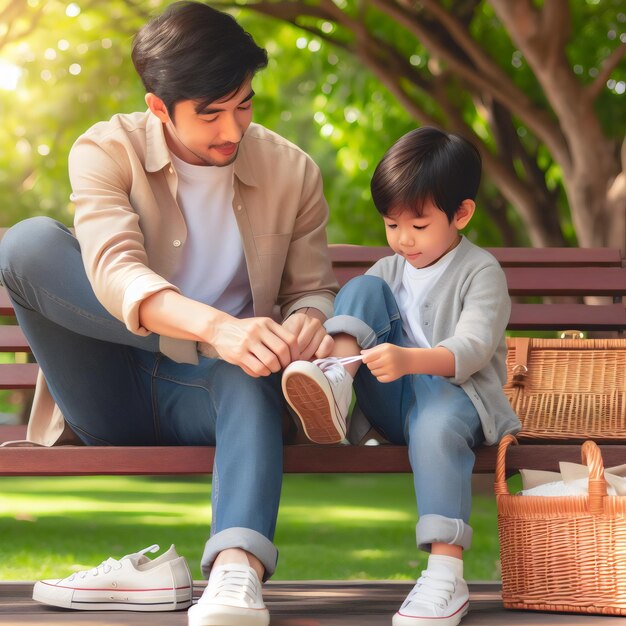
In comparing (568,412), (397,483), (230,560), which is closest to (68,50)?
(397,483)

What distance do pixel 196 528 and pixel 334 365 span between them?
493 cm

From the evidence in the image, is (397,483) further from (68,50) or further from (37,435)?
(37,435)

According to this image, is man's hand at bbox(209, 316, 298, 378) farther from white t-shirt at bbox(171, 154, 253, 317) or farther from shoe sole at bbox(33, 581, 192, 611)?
shoe sole at bbox(33, 581, 192, 611)

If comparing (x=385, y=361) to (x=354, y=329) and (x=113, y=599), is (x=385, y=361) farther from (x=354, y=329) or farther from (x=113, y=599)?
(x=113, y=599)

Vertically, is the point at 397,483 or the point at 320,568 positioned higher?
the point at 397,483

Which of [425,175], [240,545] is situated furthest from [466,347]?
[240,545]

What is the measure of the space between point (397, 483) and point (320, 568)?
784 centimetres

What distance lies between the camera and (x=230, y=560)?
9.00 feet

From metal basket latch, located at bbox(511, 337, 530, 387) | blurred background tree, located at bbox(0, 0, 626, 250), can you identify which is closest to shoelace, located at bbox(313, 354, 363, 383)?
metal basket latch, located at bbox(511, 337, 530, 387)

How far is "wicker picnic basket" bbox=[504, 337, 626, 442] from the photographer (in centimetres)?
384

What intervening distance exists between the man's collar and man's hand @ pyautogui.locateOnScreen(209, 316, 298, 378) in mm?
668

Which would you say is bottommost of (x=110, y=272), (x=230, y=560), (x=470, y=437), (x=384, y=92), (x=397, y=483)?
(x=230, y=560)

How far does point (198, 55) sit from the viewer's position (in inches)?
120

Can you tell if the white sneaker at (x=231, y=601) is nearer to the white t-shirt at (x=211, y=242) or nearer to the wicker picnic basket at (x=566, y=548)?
the wicker picnic basket at (x=566, y=548)
